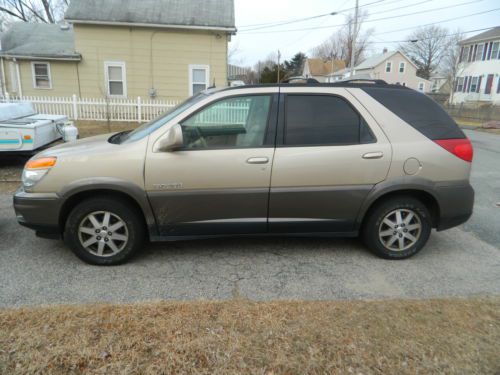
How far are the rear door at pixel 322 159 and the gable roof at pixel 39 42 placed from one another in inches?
596

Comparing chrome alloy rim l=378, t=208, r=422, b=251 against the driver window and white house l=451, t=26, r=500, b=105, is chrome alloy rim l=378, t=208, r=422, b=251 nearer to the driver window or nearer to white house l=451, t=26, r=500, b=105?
the driver window

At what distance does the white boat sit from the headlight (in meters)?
3.73

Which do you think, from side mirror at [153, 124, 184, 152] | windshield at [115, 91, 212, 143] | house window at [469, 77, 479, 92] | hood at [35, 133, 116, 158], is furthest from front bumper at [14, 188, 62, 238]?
house window at [469, 77, 479, 92]

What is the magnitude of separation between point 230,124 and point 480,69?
42334mm

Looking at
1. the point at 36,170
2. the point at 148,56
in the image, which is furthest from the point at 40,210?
the point at 148,56

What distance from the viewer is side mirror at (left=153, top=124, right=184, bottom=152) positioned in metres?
3.50

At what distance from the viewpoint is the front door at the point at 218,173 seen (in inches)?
143

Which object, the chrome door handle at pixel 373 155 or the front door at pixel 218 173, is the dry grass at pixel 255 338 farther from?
the chrome door handle at pixel 373 155

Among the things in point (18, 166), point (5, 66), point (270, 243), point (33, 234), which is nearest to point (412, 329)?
point (270, 243)

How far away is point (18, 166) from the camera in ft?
26.1

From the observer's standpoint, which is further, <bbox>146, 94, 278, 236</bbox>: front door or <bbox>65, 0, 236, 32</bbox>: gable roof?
<bbox>65, 0, 236, 32</bbox>: gable roof

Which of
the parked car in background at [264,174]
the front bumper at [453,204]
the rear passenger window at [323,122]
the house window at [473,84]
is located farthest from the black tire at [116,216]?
the house window at [473,84]

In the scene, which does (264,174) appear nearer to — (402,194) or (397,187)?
(397,187)

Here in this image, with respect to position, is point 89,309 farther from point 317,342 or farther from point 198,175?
point 317,342
